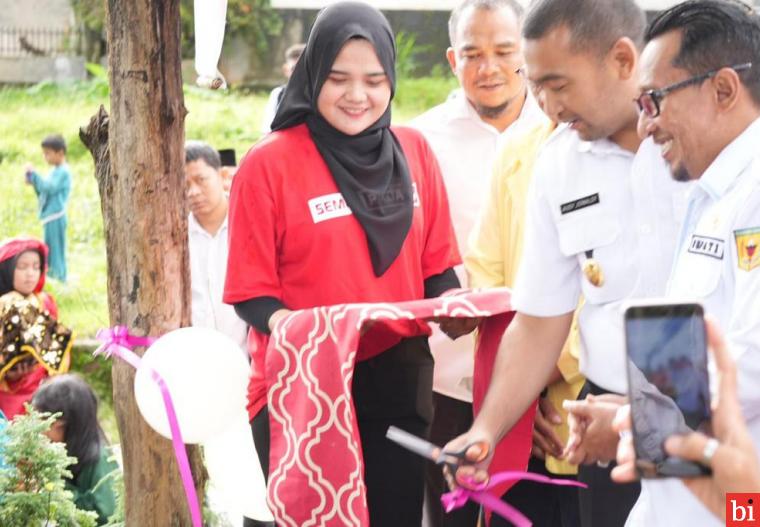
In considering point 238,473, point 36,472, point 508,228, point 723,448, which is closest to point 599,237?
point 508,228

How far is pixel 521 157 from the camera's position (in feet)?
10.6

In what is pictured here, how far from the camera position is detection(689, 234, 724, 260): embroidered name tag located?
191 cm

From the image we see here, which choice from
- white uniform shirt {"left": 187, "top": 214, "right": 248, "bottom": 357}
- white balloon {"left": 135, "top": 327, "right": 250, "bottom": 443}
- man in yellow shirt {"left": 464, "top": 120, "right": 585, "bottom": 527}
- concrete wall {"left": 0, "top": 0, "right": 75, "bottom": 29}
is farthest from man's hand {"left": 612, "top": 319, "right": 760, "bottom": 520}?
concrete wall {"left": 0, "top": 0, "right": 75, "bottom": 29}

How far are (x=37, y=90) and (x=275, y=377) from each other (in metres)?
11.8

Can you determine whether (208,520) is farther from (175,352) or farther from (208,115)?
(208,115)

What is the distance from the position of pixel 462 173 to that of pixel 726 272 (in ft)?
5.92

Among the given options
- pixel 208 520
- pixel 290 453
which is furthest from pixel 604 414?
pixel 208 520

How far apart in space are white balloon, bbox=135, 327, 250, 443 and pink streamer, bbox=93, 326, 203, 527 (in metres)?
0.02

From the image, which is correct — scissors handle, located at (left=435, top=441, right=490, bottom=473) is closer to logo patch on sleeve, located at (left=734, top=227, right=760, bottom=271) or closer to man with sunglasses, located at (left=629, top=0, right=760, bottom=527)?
man with sunglasses, located at (left=629, top=0, right=760, bottom=527)

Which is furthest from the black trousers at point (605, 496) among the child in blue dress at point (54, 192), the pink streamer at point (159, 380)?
the child in blue dress at point (54, 192)

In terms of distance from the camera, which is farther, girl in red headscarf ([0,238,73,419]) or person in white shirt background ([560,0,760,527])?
girl in red headscarf ([0,238,73,419])

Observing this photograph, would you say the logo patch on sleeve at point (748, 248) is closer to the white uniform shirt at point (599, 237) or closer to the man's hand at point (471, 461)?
the white uniform shirt at point (599, 237)

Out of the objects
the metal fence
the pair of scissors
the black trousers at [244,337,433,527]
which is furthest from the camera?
the metal fence

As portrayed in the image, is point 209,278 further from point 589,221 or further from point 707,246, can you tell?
point 707,246
